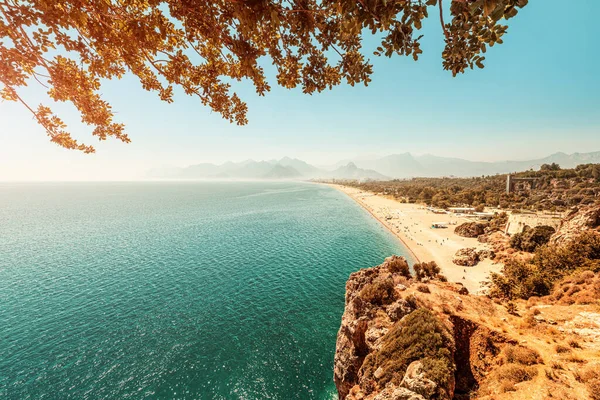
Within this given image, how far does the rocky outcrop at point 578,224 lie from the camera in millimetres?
26578

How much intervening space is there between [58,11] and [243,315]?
27499 mm

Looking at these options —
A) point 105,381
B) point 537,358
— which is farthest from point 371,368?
point 105,381

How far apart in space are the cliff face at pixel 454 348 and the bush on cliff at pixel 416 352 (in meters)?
0.04

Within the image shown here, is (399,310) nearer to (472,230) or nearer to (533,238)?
(533,238)

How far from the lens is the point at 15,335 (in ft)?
73.9

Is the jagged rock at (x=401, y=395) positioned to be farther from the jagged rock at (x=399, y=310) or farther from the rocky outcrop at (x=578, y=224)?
the rocky outcrop at (x=578, y=224)

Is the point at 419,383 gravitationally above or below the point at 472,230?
above

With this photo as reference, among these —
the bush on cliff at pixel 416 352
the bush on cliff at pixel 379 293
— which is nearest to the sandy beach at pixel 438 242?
the bush on cliff at pixel 379 293

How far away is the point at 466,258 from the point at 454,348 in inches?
1197

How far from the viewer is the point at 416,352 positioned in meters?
11.6

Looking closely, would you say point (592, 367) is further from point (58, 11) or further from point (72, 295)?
point (72, 295)

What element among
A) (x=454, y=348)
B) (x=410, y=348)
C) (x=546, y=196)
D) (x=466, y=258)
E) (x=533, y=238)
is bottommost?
(x=466, y=258)

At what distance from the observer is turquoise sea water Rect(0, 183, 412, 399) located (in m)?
17.6

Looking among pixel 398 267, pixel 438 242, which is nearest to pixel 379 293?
pixel 398 267
